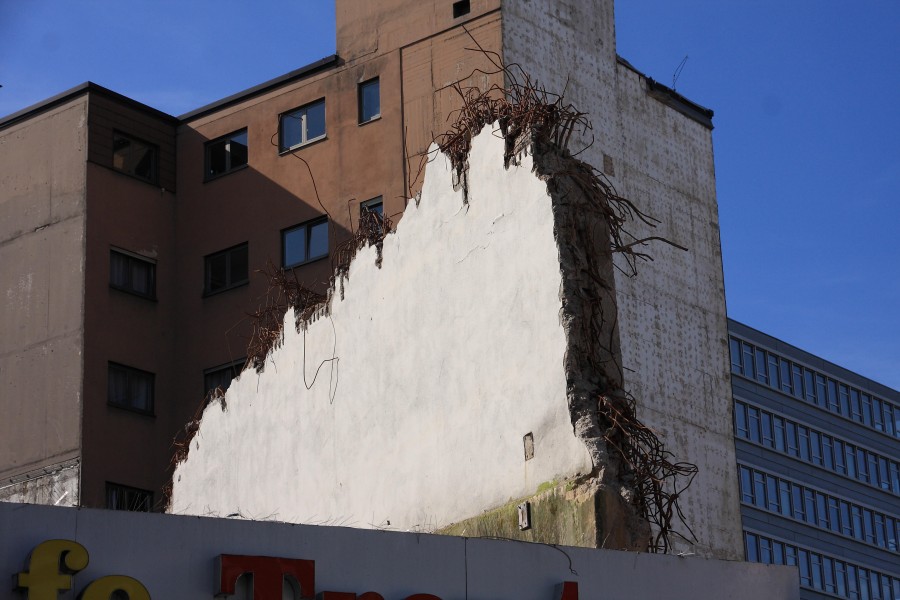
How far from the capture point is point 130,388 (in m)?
30.9

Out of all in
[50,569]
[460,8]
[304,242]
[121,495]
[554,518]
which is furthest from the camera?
[304,242]

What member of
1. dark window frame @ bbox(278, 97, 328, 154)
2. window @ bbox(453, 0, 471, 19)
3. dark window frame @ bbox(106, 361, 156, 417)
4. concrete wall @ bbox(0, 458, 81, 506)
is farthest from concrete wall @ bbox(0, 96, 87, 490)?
window @ bbox(453, 0, 471, 19)

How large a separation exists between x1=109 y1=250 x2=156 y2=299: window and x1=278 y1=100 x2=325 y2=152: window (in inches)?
139

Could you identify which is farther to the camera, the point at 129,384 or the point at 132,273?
the point at 132,273

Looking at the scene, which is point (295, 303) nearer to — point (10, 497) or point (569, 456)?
point (569, 456)

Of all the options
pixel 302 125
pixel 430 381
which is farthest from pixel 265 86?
pixel 430 381

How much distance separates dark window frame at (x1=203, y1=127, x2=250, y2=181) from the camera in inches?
1264

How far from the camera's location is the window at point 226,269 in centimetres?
3142

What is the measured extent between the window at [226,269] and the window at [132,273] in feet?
3.47

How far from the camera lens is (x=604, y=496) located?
11.7m

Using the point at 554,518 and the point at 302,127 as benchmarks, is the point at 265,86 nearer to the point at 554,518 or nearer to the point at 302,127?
the point at 302,127

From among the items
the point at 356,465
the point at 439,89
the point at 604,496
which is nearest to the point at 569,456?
the point at 604,496

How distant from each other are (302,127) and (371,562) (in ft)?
69.5

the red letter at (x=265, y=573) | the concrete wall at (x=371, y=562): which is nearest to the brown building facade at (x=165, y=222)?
the concrete wall at (x=371, y=562)
